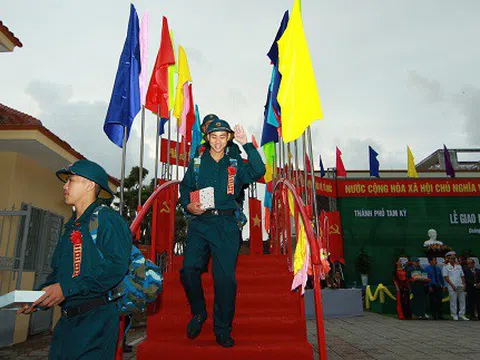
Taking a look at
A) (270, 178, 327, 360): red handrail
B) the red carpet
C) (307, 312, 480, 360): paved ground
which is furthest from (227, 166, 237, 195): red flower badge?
(307, 312, 480, 360): paved ground

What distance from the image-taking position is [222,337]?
329 cm

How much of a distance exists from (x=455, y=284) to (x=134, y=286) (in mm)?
10401

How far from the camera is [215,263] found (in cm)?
349

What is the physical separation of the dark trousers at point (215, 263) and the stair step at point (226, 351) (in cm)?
17

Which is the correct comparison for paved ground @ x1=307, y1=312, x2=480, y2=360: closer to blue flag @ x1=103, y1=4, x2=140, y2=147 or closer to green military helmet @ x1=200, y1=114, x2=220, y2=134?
green military helmet @ x1=200, y1=114, x2=220, y2=134

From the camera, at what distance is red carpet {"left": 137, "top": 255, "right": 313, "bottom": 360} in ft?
10.6

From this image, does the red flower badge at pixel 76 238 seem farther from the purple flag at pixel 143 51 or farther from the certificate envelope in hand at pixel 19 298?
the purple flag at pixel 143 51

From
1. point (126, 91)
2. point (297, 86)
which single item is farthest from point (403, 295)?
point (126, 91)

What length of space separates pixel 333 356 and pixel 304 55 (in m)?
3.65

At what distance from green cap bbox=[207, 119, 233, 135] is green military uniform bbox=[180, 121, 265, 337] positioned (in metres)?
0.02

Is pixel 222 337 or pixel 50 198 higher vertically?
pixel 50 198

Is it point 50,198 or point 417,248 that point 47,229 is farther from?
point 417,248

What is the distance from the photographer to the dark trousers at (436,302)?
10.2 m

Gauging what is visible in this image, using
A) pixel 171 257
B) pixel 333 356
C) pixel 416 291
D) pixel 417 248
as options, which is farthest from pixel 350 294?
pixel 171 257
